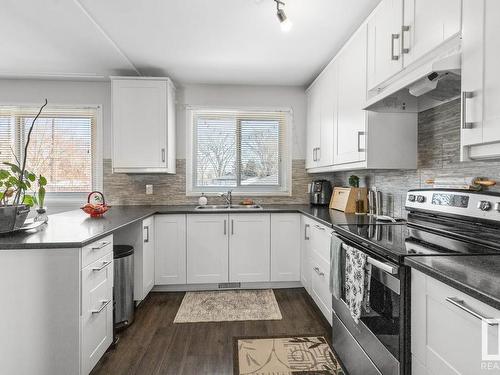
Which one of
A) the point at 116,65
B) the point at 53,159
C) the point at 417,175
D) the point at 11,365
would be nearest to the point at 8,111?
the point at 53,159

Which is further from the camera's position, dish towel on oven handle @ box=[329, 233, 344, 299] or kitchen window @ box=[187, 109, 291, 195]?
kitchen window @ box=[187, 109, 291, 195]

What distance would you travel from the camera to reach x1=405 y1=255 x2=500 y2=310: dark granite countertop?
80 centimetres

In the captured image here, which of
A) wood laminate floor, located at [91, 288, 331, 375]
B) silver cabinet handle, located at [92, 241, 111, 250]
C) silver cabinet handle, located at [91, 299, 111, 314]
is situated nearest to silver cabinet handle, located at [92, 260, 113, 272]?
silver cabinet handle, located at [92, 241, 111, 250]

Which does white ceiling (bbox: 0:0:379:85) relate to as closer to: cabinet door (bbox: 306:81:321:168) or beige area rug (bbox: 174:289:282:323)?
cabinet door (bbox: 306:81:321:168)

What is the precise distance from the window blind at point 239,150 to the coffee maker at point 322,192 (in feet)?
1.57

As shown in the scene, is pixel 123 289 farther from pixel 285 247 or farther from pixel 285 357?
pixel 285 247

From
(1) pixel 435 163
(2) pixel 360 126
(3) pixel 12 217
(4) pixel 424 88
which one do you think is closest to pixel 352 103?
(2) pixel 360 126

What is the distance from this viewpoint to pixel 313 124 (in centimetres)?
351

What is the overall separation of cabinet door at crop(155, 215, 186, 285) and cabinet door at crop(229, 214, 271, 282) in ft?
1.75

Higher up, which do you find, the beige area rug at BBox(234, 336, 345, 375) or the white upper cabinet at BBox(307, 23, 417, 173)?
the white upper cabinet at BBox(307, 23, 417, 173)

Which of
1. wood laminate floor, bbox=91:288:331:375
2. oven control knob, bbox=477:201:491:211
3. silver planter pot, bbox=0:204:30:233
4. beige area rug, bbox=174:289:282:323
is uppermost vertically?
oven control knob, bbox=477:201:491:211

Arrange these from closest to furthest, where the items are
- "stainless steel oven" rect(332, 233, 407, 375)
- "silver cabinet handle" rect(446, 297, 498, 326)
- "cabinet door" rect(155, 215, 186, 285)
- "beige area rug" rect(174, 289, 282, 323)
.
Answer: "silver cabinet handle" rect(446, 297, 498, 326) < "stainless steel oven" rect(332, 233, 407, 375) < "beige area rug" rect(174, 289, 282, 323) < "cabinet door" rect(155, 215, 186, 285)

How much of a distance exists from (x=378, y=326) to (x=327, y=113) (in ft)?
7.11

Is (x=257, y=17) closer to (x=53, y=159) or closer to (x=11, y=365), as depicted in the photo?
(x=11, y=365)
